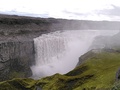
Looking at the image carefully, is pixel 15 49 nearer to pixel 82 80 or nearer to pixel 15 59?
pixel 15 59

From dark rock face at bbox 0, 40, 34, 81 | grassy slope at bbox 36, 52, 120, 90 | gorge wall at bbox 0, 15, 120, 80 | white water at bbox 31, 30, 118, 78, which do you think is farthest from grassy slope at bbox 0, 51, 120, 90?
white water at bbox 31, 30, 118, 78

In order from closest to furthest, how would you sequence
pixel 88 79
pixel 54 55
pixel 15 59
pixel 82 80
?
pixel 88 79 → pixel 82 80 → pixel 15 59 → pixel 54 55

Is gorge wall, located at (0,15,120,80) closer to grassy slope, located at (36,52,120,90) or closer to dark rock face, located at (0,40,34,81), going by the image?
dark rock face, located at (0,40,34,81)

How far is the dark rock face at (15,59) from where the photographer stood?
76.0 m

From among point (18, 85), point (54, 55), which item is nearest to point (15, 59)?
point (54, 55)

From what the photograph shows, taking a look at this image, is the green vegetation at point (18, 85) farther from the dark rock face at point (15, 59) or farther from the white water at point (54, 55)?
the white water at point (54, 55)

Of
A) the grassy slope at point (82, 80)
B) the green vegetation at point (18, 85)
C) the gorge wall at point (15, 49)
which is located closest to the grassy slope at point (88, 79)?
the grassy slope at point (82, 80)

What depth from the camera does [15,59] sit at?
81.0 m

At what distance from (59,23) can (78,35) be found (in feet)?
125

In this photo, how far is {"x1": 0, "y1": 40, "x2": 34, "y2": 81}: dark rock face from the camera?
76.0 m

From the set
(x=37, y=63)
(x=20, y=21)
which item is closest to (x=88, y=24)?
(x=20, y=21)

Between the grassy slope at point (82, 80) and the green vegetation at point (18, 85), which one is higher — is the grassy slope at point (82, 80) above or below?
above

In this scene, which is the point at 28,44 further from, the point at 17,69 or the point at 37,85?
the point at 37,85

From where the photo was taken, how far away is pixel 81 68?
1631 inches
